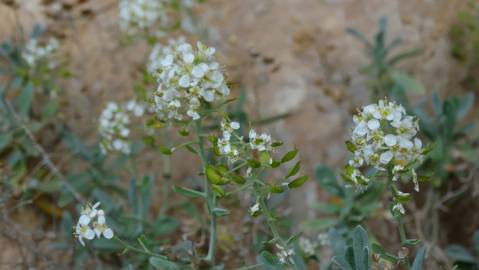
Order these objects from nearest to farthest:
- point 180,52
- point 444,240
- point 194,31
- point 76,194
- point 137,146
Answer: point 180,52, point 76,194, point 137,146, point 444,240, point 194,31

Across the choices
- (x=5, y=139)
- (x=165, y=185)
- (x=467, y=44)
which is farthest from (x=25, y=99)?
(x=467, y=44)

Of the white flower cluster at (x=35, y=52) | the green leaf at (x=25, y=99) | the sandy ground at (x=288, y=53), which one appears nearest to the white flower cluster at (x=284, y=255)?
the sandy ground at (x=288, y=53)

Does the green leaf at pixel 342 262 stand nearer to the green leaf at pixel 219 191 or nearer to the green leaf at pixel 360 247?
the green leaf at pixel 360 247

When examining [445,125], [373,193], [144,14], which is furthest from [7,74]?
[445,125]

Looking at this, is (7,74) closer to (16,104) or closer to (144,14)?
(16,104)

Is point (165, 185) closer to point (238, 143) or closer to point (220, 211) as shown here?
point (220, 211)
